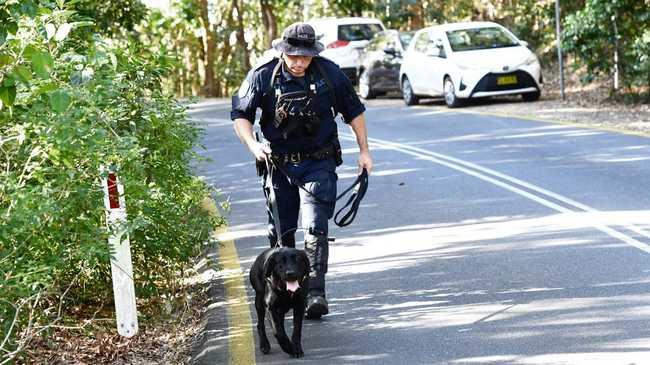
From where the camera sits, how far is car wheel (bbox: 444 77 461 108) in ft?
82.7

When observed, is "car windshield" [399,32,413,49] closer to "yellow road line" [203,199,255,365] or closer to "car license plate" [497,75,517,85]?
"car license plate" [497,75,517,85]

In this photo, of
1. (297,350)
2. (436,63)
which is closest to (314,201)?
(297,350)

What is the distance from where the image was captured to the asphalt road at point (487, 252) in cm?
738

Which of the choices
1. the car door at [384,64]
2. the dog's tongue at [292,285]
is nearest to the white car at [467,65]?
the car door at [384,64]

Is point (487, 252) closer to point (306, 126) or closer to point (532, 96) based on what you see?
point (306, 126)

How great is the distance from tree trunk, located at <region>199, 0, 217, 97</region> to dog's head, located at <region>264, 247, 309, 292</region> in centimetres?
4150

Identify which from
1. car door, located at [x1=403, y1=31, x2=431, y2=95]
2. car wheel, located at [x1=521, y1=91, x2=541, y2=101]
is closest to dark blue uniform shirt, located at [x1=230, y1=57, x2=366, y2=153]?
car wheel, located at [x1=521, y1=91, x2=541, y2=101]

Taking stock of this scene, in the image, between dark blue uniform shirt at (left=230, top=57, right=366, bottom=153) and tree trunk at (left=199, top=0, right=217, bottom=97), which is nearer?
dark blue uniform shirt at (left=230, top=57, right=366, bottom=153)

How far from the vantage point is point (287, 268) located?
7.05 metres

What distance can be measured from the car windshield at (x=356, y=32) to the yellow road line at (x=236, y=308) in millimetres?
22241

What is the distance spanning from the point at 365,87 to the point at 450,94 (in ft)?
18.0

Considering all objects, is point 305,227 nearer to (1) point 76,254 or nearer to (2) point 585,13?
(1) point 76,254

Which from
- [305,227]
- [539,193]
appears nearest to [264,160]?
[305,227]

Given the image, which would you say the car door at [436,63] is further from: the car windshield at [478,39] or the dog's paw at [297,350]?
the dog's paw at [297,350]
